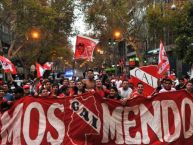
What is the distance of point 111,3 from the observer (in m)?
43.4

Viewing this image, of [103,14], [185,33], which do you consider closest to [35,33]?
[103,14]

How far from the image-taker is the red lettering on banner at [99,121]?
10391 mm

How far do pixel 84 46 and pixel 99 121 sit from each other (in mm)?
6695

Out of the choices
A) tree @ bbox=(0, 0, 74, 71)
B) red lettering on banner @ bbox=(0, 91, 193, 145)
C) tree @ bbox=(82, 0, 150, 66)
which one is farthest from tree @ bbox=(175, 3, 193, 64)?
red lettering on banner @ bbox=(0, 91, 193, 145)

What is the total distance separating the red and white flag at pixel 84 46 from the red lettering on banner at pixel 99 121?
20.7 ft

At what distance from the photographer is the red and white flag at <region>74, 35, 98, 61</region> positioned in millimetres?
16703

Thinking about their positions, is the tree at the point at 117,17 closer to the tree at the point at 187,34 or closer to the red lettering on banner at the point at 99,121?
the tree at the point at 187,34

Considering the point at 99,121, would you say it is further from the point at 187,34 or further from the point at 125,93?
the point at 187,34

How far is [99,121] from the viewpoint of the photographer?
10.5m

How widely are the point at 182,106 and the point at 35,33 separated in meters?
32.9

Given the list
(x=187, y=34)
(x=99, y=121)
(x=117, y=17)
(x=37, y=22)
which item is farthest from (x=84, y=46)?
(x=117, y=17)

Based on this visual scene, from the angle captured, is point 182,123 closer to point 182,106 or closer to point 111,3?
point 182,106

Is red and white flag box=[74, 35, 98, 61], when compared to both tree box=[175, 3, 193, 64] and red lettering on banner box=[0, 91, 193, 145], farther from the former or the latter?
tree box=[175, 3, 193, 64]

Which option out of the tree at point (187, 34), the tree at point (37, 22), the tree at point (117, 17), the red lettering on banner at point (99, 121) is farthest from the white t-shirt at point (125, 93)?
the tree at point (117, 17)
